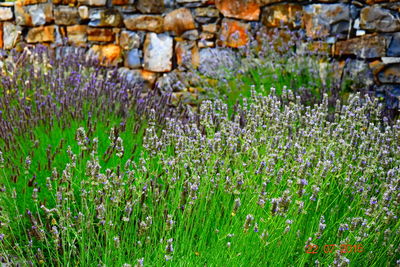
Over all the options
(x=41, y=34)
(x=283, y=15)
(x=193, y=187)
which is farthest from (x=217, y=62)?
(x=193, y=187)

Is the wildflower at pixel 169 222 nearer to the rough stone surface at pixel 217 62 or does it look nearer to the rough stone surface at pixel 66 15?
the rough stone surface at pixel 217 62

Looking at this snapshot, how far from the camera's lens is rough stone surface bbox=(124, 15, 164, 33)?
16.5 feet

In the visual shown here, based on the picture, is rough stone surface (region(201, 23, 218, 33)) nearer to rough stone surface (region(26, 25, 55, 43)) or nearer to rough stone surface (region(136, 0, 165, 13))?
rough stone surface (region(136, 0, 165, 13))

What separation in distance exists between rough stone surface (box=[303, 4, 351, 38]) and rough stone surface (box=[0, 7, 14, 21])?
3891 millimetres

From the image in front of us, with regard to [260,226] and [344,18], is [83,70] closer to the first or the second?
[344,18]

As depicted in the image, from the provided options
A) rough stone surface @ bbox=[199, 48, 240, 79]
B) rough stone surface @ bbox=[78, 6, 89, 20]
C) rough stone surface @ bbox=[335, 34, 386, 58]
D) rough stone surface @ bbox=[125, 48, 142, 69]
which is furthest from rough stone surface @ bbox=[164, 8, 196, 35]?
rough stone surface @ bbox=[335, 34, 386, 58]

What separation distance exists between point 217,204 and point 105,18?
367cm

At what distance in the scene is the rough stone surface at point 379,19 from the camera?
12.5 ft

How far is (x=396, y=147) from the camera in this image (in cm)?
257

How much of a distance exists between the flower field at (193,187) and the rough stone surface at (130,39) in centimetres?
152

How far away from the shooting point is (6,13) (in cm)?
606

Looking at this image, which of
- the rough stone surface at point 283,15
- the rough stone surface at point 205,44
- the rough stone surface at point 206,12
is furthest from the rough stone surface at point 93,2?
the rough stone surface at point 283,15

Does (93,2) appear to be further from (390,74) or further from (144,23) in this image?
(390,74)
